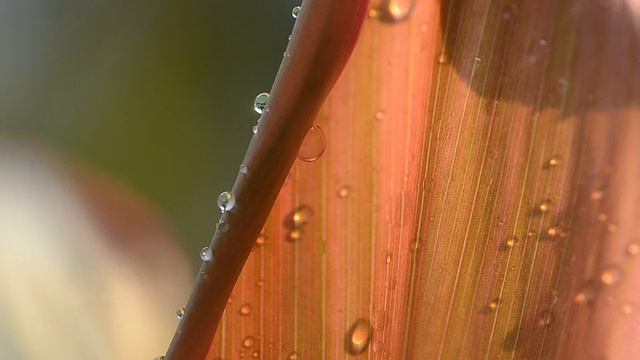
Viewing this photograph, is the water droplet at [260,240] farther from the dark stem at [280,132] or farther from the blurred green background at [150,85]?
the blurred green background at [150,85]

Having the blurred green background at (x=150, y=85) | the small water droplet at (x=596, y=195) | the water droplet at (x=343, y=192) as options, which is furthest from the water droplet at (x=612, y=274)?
the blurred green background at (x=150, y=85)

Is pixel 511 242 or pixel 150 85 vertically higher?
pixel 150 85

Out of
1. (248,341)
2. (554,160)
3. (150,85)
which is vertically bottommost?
(248,341)

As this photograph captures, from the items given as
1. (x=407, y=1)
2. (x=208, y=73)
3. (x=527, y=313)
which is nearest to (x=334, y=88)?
(x=407, y=1)

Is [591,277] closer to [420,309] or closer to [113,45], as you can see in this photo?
[420,309]

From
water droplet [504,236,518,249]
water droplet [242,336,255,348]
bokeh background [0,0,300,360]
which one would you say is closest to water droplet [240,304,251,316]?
water droplet [242,336,255,348]

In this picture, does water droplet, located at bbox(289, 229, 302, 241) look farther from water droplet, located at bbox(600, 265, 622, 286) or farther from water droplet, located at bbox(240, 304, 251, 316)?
water droplet, located at bbox(600, 265, 622, 286)

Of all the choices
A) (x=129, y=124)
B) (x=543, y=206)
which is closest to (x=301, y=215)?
(x=543, y=206)

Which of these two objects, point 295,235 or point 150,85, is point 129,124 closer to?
point 150,85
